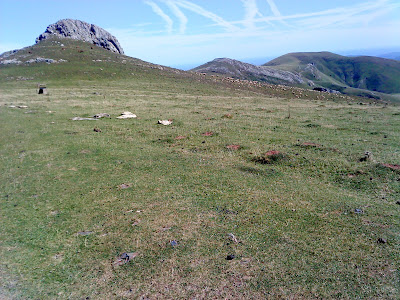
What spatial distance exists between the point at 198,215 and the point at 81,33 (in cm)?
12186

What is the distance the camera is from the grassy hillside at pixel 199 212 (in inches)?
286

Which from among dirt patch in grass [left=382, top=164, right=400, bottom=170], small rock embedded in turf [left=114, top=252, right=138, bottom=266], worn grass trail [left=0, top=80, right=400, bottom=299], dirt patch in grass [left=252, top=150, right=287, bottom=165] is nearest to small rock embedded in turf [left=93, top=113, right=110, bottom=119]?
worn grass trail [left=0, top=80, right=400, bottom=299]

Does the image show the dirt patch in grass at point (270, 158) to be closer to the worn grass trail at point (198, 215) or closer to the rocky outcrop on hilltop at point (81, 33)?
the worn grass trail at point (198, 215)

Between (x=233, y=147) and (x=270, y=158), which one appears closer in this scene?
(x=270, y=158)

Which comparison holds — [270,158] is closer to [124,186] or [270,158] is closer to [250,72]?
[124,186]

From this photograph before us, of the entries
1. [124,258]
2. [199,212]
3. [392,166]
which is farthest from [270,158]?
[124,258]

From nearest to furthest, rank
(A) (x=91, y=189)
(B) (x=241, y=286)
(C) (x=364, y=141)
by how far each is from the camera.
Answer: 1. (B) (x=241, y=286)
2. (A) (x=91, y=189)
3. (C) (x=364, y=141)

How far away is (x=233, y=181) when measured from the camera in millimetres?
13555

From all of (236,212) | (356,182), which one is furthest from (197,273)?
(356,182)

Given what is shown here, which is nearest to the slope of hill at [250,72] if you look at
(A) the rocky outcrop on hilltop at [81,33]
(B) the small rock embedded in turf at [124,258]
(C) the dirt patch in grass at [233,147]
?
(A) the rocky outcrop on hilltop at [81,33]

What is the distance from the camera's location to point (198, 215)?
Result: 10.5 m

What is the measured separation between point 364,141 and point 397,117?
14.6 metres

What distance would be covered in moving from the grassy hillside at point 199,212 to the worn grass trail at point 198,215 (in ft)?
0.15

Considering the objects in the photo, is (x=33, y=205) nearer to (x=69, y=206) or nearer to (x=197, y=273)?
(x=69, y=206)
